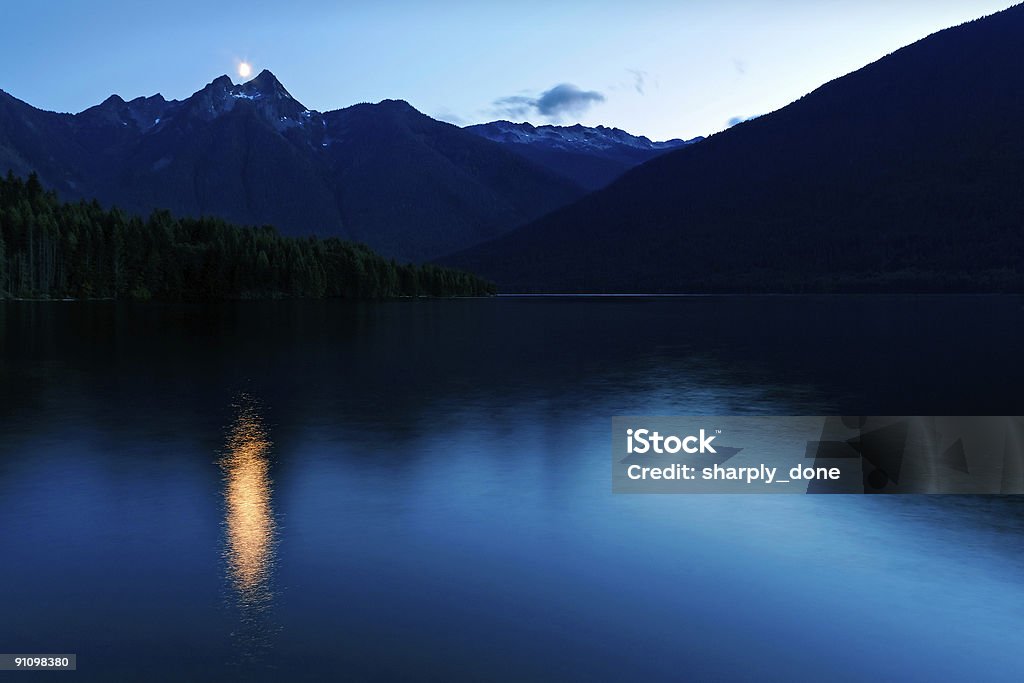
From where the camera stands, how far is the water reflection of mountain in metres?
13.5

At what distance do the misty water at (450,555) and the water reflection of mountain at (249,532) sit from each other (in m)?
0.07

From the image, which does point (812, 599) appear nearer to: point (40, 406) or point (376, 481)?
point (376, 481)

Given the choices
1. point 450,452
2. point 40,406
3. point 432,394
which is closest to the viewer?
point 450,452

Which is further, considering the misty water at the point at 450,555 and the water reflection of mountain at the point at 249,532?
the water reflection of mountain at the point at 249,532

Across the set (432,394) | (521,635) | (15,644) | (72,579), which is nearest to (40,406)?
(432,394)

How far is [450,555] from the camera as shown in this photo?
56.0 feet

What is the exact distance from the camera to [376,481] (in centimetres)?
2353

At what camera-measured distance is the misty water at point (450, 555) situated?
12641 mm

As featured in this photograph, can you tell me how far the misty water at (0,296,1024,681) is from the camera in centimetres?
1264

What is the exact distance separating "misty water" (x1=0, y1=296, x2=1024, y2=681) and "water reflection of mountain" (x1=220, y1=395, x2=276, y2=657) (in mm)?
74

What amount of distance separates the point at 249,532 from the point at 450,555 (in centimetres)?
449

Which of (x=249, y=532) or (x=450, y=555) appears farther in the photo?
(x=249, y=532)

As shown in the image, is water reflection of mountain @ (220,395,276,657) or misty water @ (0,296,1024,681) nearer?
misty water @ (0,296,1024,681)

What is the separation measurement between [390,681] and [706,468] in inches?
627
